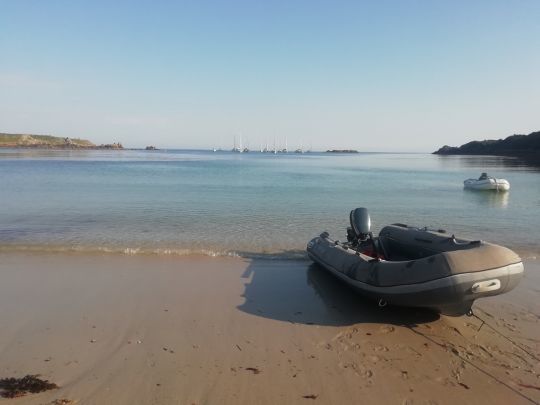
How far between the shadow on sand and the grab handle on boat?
2.76 feet

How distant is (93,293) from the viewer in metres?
6.23

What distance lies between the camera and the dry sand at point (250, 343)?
378 cm

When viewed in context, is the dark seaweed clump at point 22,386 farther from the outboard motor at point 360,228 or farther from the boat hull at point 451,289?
the outboard motor at point 360,228

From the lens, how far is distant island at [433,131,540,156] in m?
91.4

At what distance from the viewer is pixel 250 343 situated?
4.69 m

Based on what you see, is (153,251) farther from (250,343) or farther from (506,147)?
(506,147)

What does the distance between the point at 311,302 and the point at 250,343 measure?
1596mm

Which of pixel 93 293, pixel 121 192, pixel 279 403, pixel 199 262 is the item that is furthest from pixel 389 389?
pixel 121 192

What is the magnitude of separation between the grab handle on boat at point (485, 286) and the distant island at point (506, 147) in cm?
9616

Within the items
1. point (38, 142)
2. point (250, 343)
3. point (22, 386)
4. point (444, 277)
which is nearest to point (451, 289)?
point (444, 277)

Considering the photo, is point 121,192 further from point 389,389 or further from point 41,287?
point 389,389

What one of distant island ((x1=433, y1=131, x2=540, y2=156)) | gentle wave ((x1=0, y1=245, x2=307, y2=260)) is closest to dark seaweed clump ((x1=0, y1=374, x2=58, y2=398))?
gentle wave ((x1=0, y1=245, x2=307, y2=260))

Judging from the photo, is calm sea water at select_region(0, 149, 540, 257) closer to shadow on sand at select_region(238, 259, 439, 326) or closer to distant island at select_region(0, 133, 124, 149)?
shadow on sand at select_region(238, 259, 439, 326)

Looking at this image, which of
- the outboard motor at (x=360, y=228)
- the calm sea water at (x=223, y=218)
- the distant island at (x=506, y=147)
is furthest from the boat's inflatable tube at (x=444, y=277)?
the distant island at (x=506, y=147)
